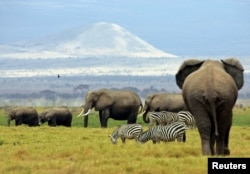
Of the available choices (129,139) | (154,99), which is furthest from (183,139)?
(154,99)

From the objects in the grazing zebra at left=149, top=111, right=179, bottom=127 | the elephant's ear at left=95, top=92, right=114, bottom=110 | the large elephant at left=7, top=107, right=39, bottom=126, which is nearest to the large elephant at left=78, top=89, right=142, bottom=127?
the elephant's ear at left=95, top=92, right=114, bottom=110

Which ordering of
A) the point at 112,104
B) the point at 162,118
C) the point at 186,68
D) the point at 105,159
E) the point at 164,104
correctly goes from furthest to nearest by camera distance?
the point at 112,104 < the point at 164,104 < the point at 162,118 < the point at 186,68 < the point at 105,159

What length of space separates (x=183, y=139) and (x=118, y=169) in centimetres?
642

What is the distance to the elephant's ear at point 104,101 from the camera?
131 ft

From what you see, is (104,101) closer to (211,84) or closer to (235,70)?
(235,70)

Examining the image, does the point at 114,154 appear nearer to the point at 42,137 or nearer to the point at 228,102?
the point at 228,102

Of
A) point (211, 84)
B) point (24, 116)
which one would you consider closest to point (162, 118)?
point (211, 84)

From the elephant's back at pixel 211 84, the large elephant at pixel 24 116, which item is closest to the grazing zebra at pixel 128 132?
the elephant's back at pixel 211 84

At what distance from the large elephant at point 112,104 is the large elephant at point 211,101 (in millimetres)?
22106

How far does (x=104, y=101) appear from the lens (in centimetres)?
4025

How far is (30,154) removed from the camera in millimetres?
18562

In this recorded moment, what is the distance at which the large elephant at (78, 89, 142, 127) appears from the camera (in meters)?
39.8

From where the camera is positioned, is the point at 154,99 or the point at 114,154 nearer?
the point at 114,154

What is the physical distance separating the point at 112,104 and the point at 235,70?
23.4 meters
